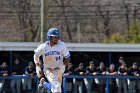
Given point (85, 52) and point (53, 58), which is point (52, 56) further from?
Answer: point (85, 52)

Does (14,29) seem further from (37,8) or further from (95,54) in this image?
(95,54)

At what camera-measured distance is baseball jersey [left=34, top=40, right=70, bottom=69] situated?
12.0 metres

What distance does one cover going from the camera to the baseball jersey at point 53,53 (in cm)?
1196

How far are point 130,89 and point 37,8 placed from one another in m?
21.3

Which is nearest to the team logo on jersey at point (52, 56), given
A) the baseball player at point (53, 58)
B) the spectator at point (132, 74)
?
the baseball player at point (53, 58)

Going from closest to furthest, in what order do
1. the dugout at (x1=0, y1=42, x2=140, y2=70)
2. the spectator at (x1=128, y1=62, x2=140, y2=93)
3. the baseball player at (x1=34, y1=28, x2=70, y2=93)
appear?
1. the baseball player at (x1=34, y1=28, x2=70, y2=93)
2. the spectator at (x1=128, y1=62, x2=140, y2=93)
3. the dugout at (x1=0, y1=42, x2=140, y2=70)

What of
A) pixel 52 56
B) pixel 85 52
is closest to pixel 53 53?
pixel 52 56

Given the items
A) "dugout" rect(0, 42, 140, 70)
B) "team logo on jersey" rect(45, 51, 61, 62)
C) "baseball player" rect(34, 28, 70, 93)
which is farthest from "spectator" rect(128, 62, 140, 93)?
"team logo on jersey" rect(45, 51, 61, 62)

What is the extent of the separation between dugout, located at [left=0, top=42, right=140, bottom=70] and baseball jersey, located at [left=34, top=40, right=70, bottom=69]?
8115 millimetres

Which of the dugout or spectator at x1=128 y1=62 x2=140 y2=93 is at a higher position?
the dugout

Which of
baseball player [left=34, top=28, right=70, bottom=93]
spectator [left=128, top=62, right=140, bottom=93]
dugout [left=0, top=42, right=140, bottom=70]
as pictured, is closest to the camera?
baseball player [left=34, top=28, right=70, bottom=93]

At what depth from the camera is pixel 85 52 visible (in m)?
20.6

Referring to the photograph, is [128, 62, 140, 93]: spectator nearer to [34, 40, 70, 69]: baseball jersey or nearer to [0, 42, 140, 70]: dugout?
[0, 42, 140, 70]: dugout

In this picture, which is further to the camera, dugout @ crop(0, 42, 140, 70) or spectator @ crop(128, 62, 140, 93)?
dugout @ crop(0, 42, 140, 70)
